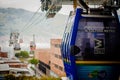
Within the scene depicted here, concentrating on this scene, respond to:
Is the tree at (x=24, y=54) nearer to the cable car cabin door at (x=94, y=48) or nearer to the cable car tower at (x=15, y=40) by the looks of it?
the cable car tower at (x=15, y=40)

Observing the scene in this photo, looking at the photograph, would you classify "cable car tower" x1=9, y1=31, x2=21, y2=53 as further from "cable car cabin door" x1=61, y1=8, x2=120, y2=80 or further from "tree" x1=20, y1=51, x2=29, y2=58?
"tree" x1=20, y1=51, x2=29, y2=58

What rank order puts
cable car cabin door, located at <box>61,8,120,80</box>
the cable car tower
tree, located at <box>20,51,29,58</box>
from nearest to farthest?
cable car cabin door, located at <box>61,8,120,80</box> → the cable car tower → tree, located at <box>20,51,29,58</box>

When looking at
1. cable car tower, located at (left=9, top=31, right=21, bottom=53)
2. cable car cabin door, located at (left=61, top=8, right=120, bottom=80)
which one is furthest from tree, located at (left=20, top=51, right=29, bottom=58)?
cable car cabin door, located at (left=61, top=8, right=120, bottom=80)

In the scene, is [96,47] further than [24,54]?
No

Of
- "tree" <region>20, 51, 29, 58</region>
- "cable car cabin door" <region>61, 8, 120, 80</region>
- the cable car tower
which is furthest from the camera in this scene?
"tree" <region>20, 51, 29, 58</region>

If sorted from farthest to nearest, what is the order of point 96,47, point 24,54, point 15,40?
point 24,54 < point 15,40 < point 96,47

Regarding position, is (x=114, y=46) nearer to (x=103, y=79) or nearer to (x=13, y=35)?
(x=103, y=79)

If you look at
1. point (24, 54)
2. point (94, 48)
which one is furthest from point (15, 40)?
point (24, 54)

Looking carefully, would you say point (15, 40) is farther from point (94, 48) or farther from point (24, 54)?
point (24, 54)

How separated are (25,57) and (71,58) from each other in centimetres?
7555

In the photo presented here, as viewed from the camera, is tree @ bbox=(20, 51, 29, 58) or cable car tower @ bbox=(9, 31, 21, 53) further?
tree @ bbox=(20, 51, 29, 58)

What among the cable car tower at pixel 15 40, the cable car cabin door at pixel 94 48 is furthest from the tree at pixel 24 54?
the cable car cabin door at pixel 94 48

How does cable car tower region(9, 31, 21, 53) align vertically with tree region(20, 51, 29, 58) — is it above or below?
above

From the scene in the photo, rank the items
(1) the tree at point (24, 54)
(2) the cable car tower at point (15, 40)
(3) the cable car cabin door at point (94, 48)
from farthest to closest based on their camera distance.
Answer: (1) the tree at point (24, 54), (2) the cable car tower at point (15, 40), (3) the cable car cabin door at point (94, 48)
